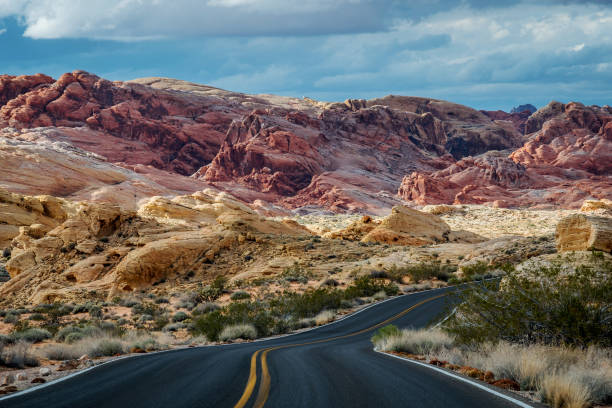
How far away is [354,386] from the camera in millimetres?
6898

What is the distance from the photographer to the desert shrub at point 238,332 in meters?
16.5

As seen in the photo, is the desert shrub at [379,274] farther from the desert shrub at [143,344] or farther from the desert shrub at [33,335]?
the desert shrub at [33,335]

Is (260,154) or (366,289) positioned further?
(260,154)

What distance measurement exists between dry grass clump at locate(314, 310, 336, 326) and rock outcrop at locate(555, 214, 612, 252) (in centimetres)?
955

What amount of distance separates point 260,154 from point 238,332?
101 metres

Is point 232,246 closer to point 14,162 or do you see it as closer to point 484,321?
point 484,321

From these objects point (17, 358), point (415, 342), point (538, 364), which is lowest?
point (415, 342)

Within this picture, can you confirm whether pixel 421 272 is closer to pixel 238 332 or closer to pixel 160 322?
pixel 238 332

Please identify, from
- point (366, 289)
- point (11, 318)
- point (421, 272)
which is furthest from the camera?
point (421, 272)

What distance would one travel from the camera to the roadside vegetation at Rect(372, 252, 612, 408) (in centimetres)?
613

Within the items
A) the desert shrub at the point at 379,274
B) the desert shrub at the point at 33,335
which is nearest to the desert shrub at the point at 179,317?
the desert shrub at the point at 33,335

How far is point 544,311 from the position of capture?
8922 millimetres

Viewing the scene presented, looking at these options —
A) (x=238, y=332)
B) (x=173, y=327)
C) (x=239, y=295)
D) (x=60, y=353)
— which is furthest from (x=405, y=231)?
(x=60, y=353)

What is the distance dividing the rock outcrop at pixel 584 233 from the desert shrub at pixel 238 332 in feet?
39.2
